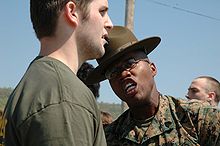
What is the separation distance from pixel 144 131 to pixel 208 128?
460mm

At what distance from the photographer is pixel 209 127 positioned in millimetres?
2605

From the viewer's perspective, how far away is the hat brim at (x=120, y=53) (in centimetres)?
291

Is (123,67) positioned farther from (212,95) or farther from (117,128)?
(212,95)

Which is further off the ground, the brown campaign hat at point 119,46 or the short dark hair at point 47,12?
A: the short dark hair at point 47,12

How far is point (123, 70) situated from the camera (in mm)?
2922

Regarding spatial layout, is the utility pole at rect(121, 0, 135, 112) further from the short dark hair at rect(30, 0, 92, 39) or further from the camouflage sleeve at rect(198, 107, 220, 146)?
the short dark hair at rect(30, 0, 92, 39)

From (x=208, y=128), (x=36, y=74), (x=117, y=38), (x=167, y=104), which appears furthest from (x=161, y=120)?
(x=36, y=74)

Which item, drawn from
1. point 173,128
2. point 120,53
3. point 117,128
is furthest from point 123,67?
point 173,128

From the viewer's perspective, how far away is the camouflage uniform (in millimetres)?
2625

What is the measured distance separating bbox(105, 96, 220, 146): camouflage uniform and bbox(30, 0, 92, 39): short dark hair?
137 centimetres

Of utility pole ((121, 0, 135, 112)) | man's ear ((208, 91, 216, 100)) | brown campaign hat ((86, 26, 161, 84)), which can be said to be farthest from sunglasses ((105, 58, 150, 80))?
utility pole ((121, 0, 135, 112))

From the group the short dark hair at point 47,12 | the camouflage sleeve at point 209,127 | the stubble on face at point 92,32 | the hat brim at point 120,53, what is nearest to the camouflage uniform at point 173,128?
the camouflage sleeve at point 209,127

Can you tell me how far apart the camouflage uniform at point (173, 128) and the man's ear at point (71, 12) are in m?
1.39

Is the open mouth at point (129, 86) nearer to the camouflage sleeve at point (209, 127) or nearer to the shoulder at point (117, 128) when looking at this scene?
the shoulder at point (117, 128)
